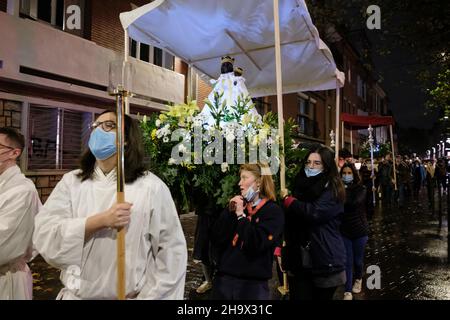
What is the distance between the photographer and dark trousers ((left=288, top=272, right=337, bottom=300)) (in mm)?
3707

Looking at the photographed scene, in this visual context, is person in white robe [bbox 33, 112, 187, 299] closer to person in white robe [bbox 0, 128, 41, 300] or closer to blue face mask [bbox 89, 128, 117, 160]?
blue face mask [bbox 89, 128, 117, 160]

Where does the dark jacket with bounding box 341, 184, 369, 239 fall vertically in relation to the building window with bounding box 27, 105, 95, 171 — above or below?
below

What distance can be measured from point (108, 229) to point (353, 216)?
4.11m

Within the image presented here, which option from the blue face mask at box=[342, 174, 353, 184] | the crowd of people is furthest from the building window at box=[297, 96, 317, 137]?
the crowd of people

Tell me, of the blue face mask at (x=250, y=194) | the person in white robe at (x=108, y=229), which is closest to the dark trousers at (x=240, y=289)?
the blue face mask at (x=250, y=194)

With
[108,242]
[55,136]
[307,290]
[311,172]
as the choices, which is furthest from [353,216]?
[55,136]

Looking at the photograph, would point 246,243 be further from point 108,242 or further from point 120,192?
point 120,192

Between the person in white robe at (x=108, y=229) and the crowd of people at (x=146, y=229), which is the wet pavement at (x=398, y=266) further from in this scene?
the person in white robe at (x=108, y=229)

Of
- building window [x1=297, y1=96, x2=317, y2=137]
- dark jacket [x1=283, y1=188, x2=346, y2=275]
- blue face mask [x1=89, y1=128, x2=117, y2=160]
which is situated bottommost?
dark jacket [x1=283, y1=188, x2=346, y2=275]

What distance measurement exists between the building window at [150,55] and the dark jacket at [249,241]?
1053 cm

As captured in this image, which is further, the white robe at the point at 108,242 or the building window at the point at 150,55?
the building window at the point at 150,55

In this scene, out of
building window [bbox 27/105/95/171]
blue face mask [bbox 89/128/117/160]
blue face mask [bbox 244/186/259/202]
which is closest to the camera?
blue face mask [bbox 89/128/117/160]

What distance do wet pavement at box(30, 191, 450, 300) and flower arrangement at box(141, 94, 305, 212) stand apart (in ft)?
5.61

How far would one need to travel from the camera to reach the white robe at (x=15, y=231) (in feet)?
8.72
